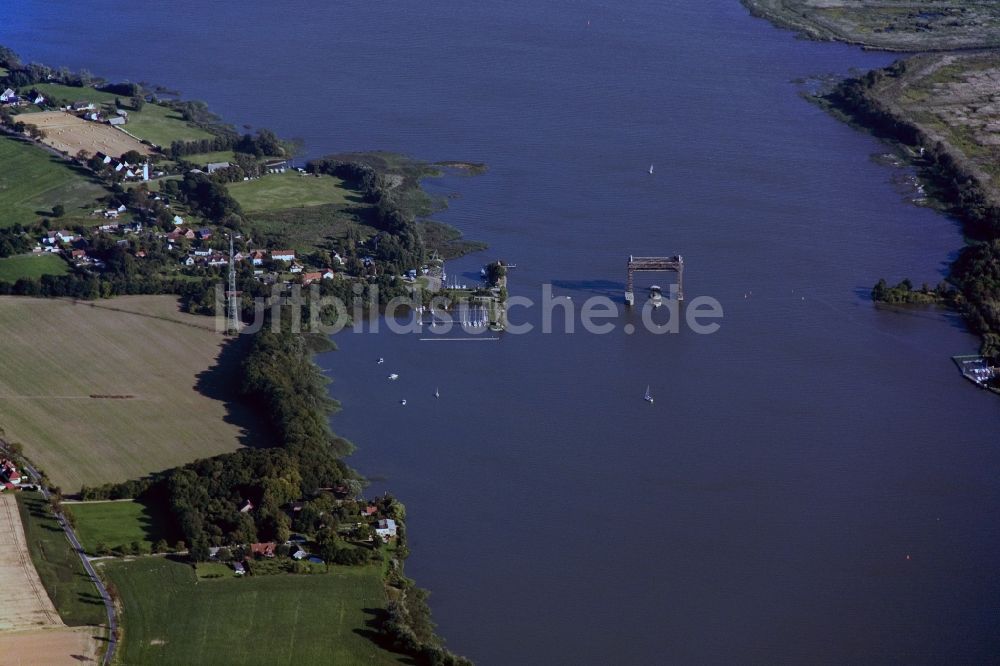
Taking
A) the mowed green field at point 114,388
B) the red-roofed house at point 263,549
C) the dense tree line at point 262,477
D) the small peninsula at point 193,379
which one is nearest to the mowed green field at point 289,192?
the small peninsula at point 193,379

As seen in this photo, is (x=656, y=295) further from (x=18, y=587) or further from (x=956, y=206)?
(x=18, y=587)

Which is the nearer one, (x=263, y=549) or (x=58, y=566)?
(x=58, y=566)

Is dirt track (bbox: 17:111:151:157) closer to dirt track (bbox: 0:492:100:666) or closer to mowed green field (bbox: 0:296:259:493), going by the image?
mowed green field (bbox: 0:296:259:493)

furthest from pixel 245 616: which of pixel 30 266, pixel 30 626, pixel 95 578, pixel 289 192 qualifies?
pixel 289 192

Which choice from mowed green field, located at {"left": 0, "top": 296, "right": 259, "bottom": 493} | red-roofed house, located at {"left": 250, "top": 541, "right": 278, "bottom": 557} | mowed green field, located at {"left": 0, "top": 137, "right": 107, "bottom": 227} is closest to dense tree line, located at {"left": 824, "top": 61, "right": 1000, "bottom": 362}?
mowed green field, located at {"left": 0, "top": 296, "right": 259, "bottom": 493}

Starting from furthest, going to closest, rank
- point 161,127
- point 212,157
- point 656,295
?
point 161,127
point 212,157
point 656,295

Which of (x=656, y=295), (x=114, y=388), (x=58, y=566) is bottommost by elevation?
(x=58, y=566)
